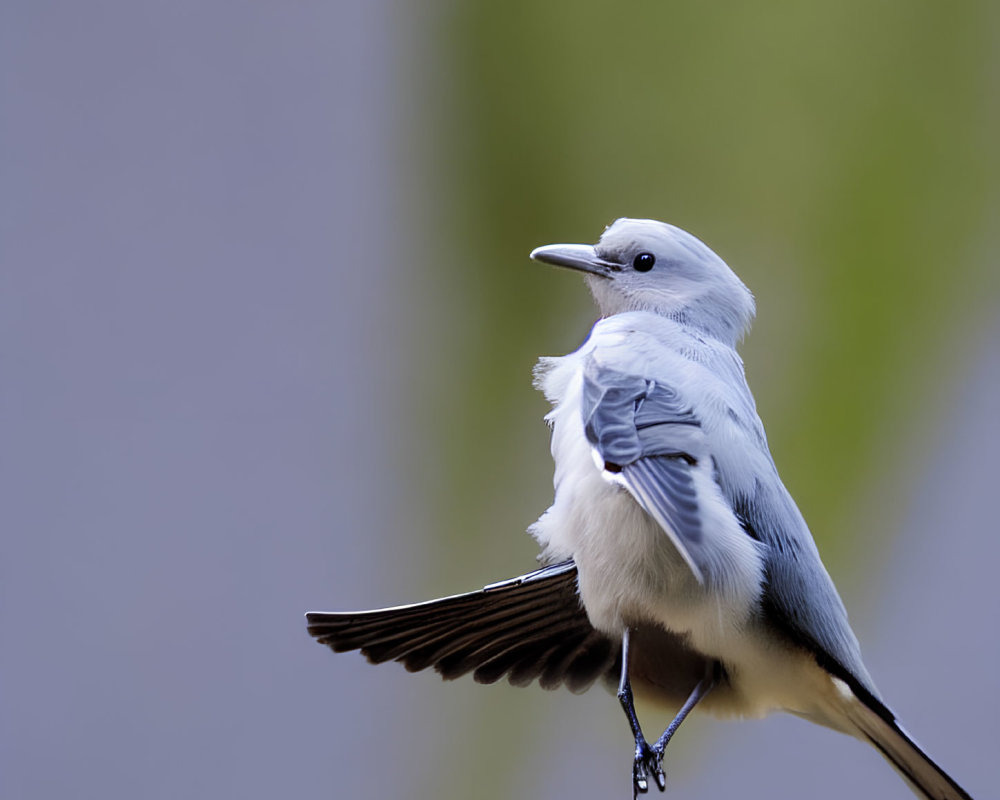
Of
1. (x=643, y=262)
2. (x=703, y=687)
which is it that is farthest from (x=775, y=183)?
(x=703, y=687)

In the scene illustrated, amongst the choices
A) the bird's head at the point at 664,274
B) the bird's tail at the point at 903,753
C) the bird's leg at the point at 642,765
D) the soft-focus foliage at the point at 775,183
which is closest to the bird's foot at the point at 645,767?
the bird's leg at the point at 642,765

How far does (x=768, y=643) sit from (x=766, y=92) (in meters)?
0.86

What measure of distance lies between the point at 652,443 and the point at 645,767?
0.15 metres

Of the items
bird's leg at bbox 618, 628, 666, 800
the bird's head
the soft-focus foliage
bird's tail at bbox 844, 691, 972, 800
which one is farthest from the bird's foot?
the soft-focus foliage

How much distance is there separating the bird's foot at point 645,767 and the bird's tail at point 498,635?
115 millimetres

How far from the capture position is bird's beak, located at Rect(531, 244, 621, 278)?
25.1 inches

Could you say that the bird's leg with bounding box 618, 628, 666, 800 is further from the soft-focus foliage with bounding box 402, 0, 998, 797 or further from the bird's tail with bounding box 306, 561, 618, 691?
the soft-focus foliage with bounding box 402, 0, 998, 797

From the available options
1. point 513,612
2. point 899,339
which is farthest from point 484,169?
point 513,612

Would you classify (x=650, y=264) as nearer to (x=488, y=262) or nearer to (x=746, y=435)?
(x=746, y=435)

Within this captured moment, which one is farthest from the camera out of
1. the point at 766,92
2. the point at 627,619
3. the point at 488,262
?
the point at 488,262

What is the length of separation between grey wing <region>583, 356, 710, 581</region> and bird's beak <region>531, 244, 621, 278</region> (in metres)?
0.10

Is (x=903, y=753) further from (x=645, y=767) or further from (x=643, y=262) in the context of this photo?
(x=643, y=262)

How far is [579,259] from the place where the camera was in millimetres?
648

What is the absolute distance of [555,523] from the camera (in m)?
0.57
